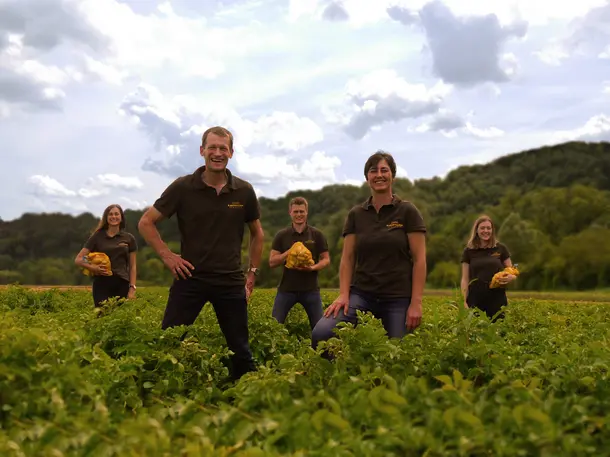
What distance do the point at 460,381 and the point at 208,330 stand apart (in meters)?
4.48

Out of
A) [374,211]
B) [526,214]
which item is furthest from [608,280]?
[374,211]

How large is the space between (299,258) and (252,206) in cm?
279

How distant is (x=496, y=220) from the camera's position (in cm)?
6906

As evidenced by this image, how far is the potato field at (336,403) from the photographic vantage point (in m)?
2.88

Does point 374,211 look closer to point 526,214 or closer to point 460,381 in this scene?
point 460,381

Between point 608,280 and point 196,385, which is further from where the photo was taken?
point 608,280

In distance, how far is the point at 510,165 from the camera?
344 ft

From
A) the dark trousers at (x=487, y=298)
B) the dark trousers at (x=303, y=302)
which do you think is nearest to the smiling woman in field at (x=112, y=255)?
the dark trousers at (x=303, y=302)

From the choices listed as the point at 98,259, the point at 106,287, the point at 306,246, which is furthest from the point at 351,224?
the point at 106,287

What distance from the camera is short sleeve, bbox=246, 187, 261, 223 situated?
627cm

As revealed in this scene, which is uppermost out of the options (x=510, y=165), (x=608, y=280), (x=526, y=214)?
(x=510, y=165)

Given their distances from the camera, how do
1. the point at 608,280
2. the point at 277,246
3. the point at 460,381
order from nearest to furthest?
the point at 460,381 → the point at 277,246 → the point at 608,280

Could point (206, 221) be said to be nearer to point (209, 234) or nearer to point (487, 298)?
point (209, 234)

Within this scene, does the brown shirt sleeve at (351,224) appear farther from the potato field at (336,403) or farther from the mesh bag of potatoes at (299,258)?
the mesh bag of potatoes at (299,258)
